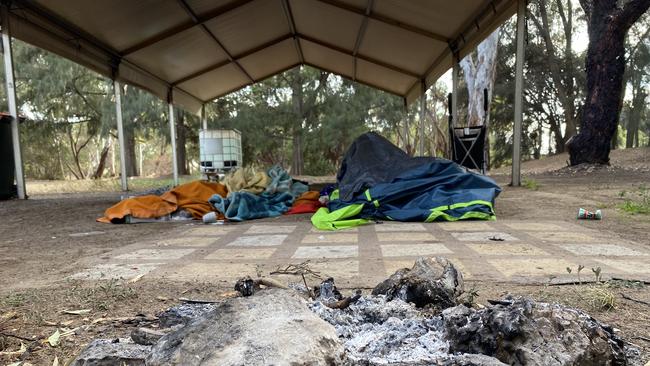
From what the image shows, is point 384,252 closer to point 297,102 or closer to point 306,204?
point 306,204

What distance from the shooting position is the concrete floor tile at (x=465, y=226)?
3.66m

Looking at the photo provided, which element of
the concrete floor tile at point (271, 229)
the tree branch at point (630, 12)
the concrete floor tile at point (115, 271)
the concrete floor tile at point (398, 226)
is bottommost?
the concrete floor tile at point (271, 229)

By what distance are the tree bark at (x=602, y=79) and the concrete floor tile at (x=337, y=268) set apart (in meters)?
8.56

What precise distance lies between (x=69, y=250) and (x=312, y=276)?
6.92ft

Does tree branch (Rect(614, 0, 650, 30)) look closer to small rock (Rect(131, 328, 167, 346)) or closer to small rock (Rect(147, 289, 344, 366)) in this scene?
small rock (Rect(147, 289, 344, 366))

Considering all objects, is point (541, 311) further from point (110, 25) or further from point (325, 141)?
point (325, 141)

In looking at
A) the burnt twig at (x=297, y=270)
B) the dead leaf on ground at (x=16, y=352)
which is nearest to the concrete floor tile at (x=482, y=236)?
the burnt twig at (x=297, y=270)

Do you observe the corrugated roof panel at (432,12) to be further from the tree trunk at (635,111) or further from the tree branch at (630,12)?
the tree trunk at (635,111)

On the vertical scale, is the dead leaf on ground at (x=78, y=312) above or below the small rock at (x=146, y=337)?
below

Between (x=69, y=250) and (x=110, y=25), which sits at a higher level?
(x=110, y=25)

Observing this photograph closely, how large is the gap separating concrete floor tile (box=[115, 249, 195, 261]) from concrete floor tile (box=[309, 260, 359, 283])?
3.43 ft

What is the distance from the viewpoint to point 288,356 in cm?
93

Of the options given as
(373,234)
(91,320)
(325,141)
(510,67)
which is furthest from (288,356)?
(510,67)

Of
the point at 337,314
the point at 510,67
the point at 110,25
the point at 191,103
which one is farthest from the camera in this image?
the point at 510,67
